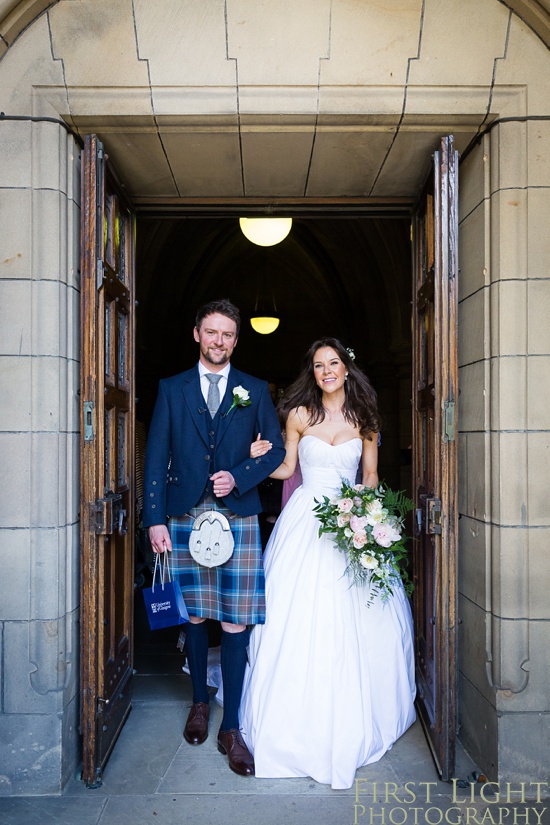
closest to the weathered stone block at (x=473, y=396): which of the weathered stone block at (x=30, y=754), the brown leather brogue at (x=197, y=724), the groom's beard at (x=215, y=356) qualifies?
the groom's beard at (x=215, y=356)

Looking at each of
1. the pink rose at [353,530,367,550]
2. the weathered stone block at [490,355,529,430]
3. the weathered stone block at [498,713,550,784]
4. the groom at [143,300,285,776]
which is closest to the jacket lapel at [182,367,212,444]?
the groom at [143,300,285,776]

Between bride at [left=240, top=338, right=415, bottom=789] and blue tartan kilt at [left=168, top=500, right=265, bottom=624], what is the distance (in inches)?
6.0

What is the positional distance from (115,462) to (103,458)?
31cm

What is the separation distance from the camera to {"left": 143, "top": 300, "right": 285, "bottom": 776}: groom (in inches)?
130

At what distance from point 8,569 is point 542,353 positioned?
104 inches

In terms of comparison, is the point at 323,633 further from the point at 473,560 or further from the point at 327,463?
the point at 327,463

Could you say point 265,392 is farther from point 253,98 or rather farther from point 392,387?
point 392,387

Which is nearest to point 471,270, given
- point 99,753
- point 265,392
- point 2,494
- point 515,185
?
point 515,185

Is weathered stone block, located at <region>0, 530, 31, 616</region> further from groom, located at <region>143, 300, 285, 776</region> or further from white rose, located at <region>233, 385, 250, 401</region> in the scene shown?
white rose, located at <region>233, 385, 250, 401</region>

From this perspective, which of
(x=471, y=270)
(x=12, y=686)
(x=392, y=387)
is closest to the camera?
(x=12, y=686)

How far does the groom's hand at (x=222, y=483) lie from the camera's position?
10.5ft

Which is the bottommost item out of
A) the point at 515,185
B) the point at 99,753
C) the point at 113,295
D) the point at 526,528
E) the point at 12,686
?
the point at 99,753

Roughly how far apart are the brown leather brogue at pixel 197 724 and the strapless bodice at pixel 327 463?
130cm

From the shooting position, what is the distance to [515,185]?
9.99 feet
